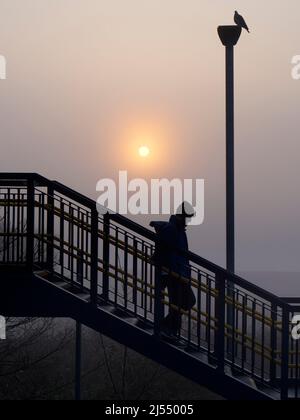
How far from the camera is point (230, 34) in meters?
18.8

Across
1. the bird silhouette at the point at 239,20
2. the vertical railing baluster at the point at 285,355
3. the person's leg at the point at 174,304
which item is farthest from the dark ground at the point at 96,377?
the person's leg at the point at 174,304

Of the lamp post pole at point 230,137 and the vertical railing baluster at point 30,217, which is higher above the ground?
the lamp post pole at point 230,137

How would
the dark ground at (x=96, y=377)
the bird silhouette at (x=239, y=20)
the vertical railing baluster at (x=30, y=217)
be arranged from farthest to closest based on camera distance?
the dark ground at (x=96, y=377), the bird silhouette at (x=239, y=20), the vertical railing baluster at (x=30, y=217)

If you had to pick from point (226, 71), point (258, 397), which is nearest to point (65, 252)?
point (258, 397)

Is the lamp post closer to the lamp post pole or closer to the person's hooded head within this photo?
the lamp post pole

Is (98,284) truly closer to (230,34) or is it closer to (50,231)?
(50,231)

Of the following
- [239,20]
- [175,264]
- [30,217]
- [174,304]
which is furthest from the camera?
[239,20]

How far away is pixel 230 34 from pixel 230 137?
170cm

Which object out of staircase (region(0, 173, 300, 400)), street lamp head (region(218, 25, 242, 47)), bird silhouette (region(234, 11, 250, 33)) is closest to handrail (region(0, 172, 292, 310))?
staircase (region(0, 173, 300, 400))

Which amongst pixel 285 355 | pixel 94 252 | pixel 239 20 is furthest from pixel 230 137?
pixel 94 252

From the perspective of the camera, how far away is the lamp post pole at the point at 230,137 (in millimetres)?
18750

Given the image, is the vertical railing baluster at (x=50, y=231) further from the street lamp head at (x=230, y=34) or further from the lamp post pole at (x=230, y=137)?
the street lamp head at (x=230, y=34)
